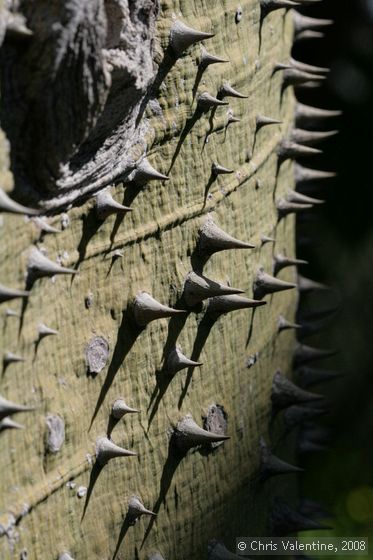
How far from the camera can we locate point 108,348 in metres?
0.86

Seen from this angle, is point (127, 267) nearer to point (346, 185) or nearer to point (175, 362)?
point (175, 362)

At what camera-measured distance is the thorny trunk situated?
740 millimetres

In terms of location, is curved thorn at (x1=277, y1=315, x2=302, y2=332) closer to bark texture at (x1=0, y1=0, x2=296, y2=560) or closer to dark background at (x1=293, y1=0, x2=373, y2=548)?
bark texture at (x1=0, y1=0, x2=296, y2=560)

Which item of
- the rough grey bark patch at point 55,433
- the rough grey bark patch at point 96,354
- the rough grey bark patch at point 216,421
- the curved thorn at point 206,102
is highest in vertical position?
the curved thorn at point 206,102

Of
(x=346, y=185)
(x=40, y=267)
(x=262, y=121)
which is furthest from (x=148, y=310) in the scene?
(x=346, y=185)

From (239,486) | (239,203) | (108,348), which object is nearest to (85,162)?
(108,348)

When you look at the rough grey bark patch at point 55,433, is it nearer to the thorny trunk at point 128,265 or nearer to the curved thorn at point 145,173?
the thorny trunk at point 128,265

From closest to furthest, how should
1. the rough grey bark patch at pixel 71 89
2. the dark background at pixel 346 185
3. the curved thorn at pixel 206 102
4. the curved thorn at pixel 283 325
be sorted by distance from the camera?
the rough grey bark patch at pixel 71 89 < the curved thorn at pixel 206 102 < the curved thorn at pixel 283 325 < the dark background at pixel 346 185

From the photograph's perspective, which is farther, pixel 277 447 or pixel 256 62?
pixel 277 447

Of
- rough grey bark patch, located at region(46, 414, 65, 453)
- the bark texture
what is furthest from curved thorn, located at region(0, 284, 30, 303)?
rough grey bark patch, located at region(46, 414, 65, 453)

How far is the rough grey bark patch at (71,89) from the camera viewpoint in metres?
0.71

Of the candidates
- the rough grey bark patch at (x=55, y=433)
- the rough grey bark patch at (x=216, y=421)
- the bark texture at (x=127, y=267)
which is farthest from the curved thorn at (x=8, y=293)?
the rough grey bark patch at (x=216, y=421)

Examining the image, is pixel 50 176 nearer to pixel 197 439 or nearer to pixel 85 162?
pixel 85 162

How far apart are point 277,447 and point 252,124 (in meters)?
0.43
